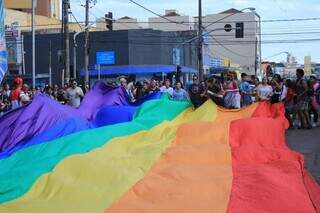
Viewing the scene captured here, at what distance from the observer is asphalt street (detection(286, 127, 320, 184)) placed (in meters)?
10.1

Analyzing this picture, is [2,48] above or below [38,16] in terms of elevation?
below

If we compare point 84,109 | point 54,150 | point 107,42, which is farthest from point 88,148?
point 107,42

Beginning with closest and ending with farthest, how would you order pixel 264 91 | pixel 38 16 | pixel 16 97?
pixel 264 91 < pixel 16 97 < pixel 38 16

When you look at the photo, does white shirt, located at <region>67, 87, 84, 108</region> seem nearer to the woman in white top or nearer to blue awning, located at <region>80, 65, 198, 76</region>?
the woman in white top

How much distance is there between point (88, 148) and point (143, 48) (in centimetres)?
5210

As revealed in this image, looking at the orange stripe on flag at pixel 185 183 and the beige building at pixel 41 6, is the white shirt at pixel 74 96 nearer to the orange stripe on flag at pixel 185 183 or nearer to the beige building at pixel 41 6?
the orange stripe on flag at pixel 185 183

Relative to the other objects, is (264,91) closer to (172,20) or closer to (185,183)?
(185,183)

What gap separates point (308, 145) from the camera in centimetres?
1291

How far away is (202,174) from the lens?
20.4 ft

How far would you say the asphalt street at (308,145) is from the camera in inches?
397

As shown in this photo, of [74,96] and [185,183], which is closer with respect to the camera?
[185,183]

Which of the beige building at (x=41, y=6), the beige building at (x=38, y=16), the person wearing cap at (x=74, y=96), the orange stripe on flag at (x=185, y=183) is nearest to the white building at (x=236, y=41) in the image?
the beige building at (x=41, y=6)

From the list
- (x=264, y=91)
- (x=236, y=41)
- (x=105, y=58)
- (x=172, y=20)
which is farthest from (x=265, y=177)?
(x=236, y=41)

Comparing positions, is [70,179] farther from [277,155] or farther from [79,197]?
[277,155]
